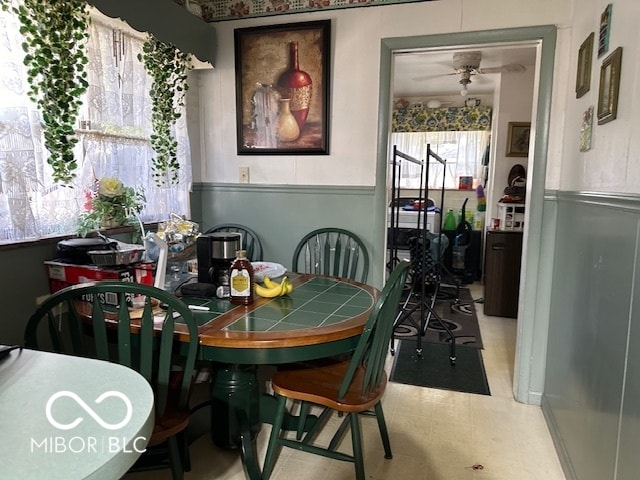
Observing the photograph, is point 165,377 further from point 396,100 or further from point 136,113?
point 396,100

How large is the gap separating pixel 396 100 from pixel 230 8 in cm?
333

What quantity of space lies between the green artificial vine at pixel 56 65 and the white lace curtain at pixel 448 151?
3.99 meters

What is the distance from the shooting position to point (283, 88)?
2.62 metres

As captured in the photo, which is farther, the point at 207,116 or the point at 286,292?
the point at 207,116

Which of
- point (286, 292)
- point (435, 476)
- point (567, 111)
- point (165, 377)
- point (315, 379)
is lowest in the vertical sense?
point (435, 476)

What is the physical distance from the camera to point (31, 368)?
0.75 m

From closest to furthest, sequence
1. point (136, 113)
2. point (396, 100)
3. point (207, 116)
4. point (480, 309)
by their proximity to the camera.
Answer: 1. point (136, 113)
2. point (207, 116)
3. point (480, 309)
4. point (396, 100)

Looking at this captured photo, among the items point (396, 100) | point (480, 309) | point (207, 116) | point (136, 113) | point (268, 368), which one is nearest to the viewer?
point (136, 113)

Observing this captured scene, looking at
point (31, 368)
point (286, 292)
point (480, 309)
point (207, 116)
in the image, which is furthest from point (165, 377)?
point (480, 309)

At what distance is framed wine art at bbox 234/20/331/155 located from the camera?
2537 millimetres

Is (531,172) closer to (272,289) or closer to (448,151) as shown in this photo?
(272,289)

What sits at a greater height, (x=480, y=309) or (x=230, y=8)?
(x=230, y=8)

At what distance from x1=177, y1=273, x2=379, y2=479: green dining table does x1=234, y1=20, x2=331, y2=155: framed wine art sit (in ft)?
3.22

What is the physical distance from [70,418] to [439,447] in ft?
5.74
